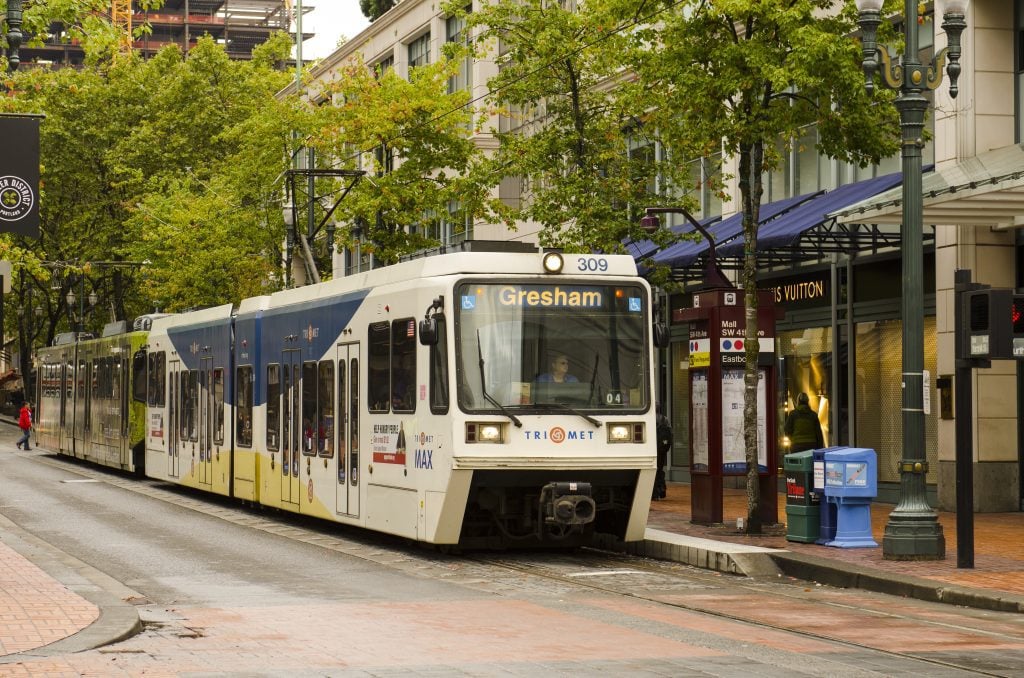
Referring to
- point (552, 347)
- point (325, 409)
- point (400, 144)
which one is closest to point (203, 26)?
point (400, 144)

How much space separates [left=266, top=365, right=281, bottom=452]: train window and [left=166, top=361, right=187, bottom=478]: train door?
6680 mm

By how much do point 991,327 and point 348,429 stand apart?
773 centimetres

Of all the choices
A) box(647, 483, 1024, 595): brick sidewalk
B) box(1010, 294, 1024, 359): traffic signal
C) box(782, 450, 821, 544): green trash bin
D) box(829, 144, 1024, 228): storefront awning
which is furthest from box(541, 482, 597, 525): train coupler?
box(829, 144, 1024, 228): storefront awning

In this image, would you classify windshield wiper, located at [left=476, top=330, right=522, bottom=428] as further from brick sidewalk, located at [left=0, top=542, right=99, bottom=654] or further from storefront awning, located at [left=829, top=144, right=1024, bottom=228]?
storefront awning, located at [left=829, top=144, right=1024, bottom=228]

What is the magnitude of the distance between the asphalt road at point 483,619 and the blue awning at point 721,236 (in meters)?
9.81

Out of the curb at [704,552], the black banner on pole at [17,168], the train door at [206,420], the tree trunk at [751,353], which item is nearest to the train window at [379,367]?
the curb at [704,552]

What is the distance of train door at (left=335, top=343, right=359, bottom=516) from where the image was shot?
19312 millimetres

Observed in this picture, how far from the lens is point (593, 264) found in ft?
57.9

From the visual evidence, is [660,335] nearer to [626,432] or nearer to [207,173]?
[626,432]

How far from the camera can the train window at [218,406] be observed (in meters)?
26.1

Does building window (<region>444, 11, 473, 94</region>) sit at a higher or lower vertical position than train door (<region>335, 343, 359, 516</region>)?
higher

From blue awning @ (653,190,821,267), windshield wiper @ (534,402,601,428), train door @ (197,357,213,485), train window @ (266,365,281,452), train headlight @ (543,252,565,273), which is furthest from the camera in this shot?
blue awning @ (653,190,821,267)

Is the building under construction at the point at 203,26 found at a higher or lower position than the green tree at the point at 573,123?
higher

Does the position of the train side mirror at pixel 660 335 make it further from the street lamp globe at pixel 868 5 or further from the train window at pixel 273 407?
the train window at pixel 273 407
